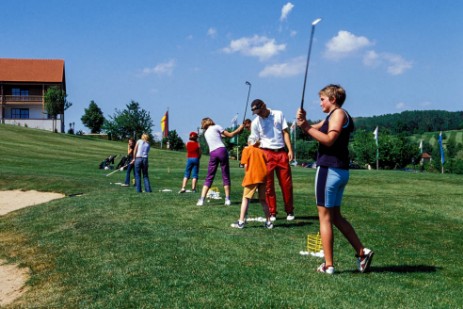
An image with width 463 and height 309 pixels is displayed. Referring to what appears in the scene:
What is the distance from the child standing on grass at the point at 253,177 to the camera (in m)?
9.31

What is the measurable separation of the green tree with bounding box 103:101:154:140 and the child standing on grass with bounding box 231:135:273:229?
75.8m

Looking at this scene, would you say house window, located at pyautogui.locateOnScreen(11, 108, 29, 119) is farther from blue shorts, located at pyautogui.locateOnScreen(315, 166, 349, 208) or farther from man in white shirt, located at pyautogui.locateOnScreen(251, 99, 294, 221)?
blue shorts, located at pyautogui.locateOnScreen(315, 166, 349, 208)

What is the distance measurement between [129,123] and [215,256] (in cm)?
7899

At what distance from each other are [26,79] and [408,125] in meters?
138

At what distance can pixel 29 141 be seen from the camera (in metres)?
58.1

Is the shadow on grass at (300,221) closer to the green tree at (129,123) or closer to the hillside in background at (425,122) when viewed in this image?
the green tree at (129,123)

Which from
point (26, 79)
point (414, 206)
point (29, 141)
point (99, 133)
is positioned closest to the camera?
point (414, 206)

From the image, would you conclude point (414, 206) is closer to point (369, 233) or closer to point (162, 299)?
point (369, 233)

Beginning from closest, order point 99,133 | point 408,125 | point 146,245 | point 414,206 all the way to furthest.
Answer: point 146,245 → point 414,206 → point 99,133 → point 408,125

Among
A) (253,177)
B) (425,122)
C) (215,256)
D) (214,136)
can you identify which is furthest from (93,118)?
(425,122)

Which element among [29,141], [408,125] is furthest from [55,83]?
[408,125]

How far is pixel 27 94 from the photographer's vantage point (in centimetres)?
8488

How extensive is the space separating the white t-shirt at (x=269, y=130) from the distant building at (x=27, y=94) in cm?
7662

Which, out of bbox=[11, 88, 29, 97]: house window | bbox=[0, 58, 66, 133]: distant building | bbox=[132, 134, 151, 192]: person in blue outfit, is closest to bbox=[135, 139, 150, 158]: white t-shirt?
bbox=[132, 134, 151, 192]: person in blue outfit
